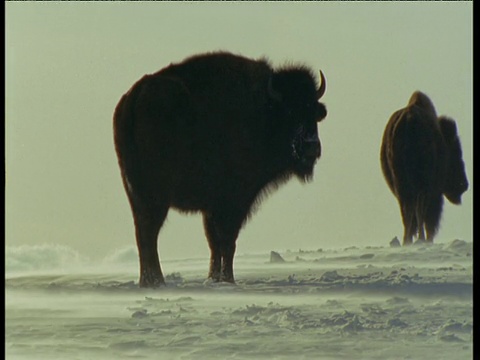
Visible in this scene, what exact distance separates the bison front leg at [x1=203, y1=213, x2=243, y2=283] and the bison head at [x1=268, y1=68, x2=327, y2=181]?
0.41 metres

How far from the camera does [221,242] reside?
5738 mm

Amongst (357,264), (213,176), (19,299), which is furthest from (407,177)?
(19,299)

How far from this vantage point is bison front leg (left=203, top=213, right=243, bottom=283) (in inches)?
224

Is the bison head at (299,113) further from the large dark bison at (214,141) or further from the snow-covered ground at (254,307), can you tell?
the snow-covered ground at (254,307)

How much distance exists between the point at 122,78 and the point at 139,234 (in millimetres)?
733

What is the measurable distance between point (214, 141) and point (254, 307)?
2.64 feet

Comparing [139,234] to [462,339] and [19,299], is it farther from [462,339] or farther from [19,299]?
[462,339]

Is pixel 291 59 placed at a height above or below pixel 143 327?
above

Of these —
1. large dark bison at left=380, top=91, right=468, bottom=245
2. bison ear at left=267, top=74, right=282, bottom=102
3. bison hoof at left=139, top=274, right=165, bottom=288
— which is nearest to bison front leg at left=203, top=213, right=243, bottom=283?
bison hoof at left=139, top=274, right=165, bottom=288

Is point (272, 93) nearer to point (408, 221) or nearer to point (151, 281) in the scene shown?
point (408, 221)

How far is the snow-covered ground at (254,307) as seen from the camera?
5465mm

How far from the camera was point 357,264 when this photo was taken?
227 inches

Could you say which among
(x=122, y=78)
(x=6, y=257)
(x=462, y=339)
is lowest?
(x=462, y=339)

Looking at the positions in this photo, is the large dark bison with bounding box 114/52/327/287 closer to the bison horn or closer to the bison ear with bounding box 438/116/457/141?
the bison horn
